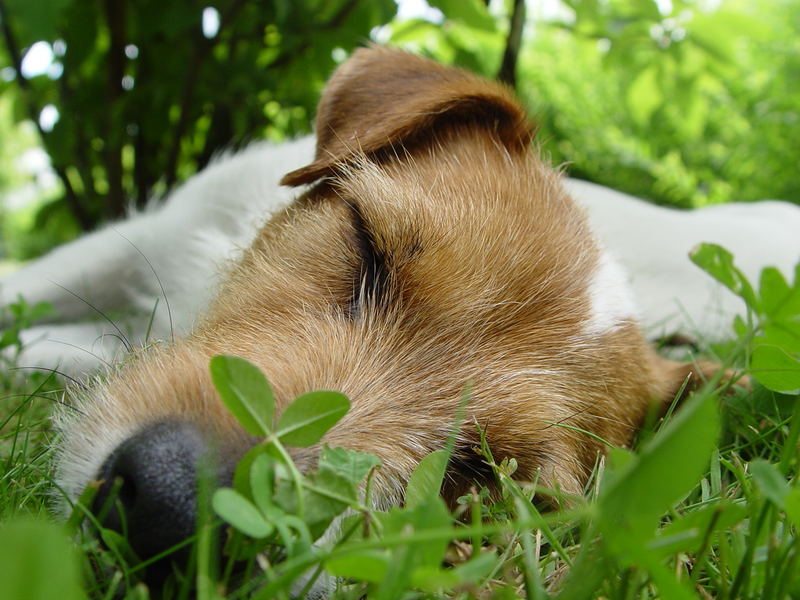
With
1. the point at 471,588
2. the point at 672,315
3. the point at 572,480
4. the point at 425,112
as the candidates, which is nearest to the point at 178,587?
the point at 471,588

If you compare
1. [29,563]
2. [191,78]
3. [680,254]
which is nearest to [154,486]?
[29,563]

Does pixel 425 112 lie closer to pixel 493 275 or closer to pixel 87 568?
pixel 493 275

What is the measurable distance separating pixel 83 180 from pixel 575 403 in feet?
12.9

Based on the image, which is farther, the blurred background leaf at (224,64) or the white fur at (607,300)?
the blurred background leaf at (224,64)

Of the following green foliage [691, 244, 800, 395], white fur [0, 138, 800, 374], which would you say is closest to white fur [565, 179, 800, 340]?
white fur [0, 138, 800, 374]

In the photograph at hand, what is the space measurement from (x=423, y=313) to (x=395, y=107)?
74 cm

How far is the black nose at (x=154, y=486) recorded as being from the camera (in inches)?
40.8

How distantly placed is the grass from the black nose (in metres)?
0.03

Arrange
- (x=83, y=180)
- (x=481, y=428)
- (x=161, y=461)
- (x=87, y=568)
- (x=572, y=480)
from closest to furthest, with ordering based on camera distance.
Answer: (x=87, y=568) < (x=161, y=461) < (x=481, y=428) < (x=572, y=480) < (x=83, y=180)

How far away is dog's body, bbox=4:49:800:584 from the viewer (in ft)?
4.40

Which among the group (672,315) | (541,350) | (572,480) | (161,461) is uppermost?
(161,461)

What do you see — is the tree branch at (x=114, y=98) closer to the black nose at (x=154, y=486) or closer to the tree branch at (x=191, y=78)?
the tree branch at (x=191, y=78)

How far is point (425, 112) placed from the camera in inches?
79.6

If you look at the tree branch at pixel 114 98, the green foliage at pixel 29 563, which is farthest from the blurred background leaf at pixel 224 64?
the green foliage at pixel 29 563
